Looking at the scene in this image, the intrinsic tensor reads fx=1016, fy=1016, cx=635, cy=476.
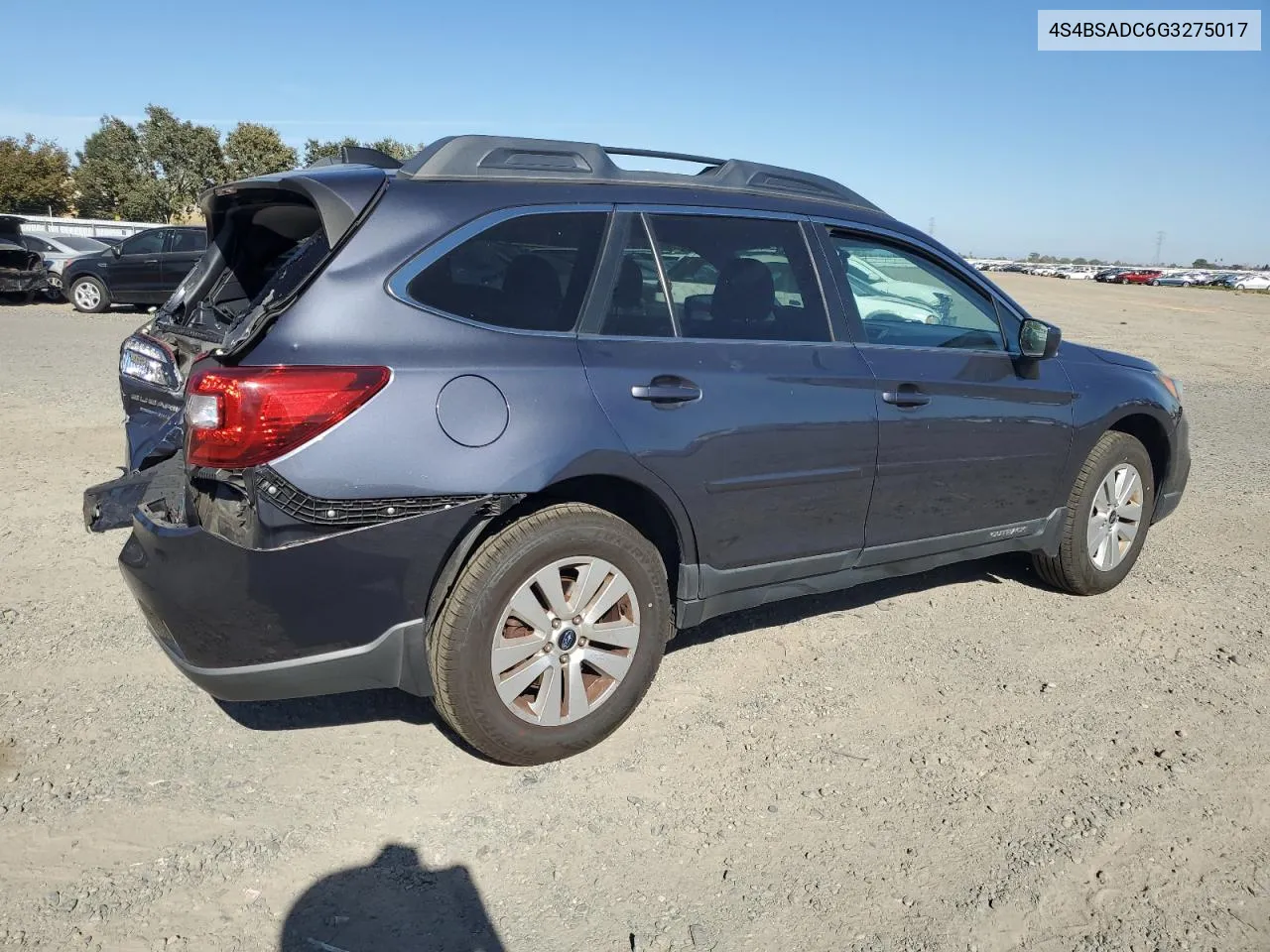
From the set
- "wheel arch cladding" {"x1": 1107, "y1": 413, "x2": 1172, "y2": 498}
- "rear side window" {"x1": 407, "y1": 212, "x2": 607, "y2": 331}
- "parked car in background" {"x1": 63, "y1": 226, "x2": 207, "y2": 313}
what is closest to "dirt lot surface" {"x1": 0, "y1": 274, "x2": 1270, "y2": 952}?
"wheel arch cladding" {"x1": 1107, "y1": 413, "x2": 1172, "y2": 498}

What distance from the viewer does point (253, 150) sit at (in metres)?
49.9

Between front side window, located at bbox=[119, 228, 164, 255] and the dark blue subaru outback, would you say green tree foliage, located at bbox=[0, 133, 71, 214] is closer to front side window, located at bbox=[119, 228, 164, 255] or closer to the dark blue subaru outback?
front side window, located at bbox=[119, 228, 164, 255]

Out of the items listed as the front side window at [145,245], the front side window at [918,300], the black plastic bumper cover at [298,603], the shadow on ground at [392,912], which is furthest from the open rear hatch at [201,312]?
the front side window at [145,245]

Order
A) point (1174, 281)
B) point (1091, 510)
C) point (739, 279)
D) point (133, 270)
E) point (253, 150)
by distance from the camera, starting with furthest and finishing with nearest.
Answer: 1. point (1174, 281)
2. point (253, 150)
3. point (133, 270)
4. point (1091, 510)
5. point (739, 279)

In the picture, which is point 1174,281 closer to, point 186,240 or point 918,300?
point 186,240

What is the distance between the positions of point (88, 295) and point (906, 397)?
59.0 ft

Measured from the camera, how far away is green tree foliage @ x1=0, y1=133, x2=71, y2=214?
49906mm

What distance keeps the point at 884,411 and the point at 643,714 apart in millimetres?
1488

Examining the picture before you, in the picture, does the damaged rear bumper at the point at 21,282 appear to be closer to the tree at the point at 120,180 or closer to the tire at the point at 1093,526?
the tire at the point at 1093,526

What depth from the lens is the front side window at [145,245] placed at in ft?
59.0

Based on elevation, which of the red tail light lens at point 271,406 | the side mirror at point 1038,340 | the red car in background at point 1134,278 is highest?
the red tail light lens at point 271,406

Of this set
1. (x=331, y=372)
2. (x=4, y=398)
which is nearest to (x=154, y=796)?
(x=331, y=372)

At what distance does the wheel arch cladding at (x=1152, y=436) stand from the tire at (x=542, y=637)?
2865 mm

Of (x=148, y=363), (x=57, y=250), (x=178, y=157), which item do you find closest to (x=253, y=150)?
(x=178, y=157)
